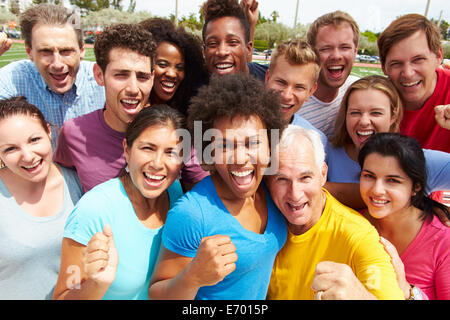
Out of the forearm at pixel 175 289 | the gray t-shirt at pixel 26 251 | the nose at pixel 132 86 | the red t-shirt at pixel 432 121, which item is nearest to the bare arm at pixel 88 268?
the forearm at pixel 175 289

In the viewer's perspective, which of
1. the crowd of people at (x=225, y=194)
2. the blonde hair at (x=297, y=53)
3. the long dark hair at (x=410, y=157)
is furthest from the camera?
the blonde hair at (x=297, y=53)

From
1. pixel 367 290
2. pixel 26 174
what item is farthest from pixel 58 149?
pixel 367 290

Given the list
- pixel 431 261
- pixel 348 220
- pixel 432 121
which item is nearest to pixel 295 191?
pixel 348 220

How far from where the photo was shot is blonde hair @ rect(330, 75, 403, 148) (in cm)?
281

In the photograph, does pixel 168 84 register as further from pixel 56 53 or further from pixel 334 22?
pixel 334 22

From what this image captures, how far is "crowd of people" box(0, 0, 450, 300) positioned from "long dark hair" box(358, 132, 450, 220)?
1 cm

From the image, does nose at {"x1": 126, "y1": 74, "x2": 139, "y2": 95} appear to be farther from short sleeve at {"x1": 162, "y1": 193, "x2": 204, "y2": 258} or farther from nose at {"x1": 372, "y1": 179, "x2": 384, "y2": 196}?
nose at {"x1": 372, "y1": 179, "x2": 384, "y2": 196}

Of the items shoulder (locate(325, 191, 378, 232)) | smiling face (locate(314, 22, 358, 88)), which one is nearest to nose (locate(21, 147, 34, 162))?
shoulder (locate(325, 191, 378, 232))

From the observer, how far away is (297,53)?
280cm

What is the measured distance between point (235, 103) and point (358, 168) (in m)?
1.50

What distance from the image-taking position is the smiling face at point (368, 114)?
2748mm

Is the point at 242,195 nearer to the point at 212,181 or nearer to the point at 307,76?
the point at 212,181

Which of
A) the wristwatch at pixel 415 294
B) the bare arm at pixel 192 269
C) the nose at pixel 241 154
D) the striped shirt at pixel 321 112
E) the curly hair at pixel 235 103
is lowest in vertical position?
the wristwatch at pixel 415 294

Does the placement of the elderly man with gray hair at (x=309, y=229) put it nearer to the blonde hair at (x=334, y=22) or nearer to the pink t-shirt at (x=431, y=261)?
the pink t-shirt at (x=431, y=261)
